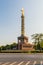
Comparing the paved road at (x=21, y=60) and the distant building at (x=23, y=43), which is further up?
the distant building at (x=23, y=43)

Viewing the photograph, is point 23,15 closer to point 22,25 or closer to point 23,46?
point 22,25

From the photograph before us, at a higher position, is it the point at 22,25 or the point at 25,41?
the point at 22,25

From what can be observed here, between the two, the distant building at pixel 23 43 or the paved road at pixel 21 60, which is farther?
the distant building at pixel 23 43

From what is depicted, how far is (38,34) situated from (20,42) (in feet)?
28.7

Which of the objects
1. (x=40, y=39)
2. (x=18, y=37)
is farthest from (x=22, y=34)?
(x=40, y=39)

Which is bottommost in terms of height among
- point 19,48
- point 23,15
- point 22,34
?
point 19,48

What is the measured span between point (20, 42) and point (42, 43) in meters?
10.2

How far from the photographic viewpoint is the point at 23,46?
85062 millimetres

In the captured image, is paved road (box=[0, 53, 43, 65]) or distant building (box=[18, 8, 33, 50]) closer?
paved road (box=[0, 53, 43, 65])

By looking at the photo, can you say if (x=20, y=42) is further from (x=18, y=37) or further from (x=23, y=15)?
(x=23, y=15)

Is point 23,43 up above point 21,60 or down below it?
above

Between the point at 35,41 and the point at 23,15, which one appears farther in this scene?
the point at 23,15

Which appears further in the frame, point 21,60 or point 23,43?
point 23,43

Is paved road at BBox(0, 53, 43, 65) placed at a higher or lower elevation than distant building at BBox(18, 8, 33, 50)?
lower
